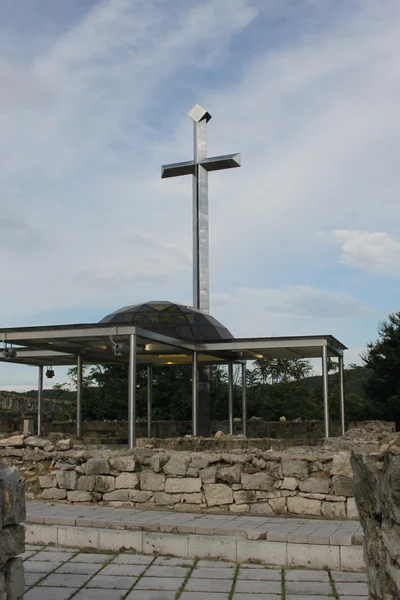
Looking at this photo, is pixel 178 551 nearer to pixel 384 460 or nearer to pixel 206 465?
pixel 206 465

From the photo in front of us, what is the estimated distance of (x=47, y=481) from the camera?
33.2 feet

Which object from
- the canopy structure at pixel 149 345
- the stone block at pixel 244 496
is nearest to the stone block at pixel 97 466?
the stone block at pixel 244 496

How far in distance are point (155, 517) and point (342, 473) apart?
2491 millimetres

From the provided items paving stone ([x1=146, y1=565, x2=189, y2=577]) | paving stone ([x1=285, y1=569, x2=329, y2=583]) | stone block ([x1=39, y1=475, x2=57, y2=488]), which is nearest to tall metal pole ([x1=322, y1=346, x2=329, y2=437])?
stone block ([x1=39, y1=475, x2=57, y2=488])

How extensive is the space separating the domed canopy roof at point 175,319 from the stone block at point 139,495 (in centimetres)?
1045

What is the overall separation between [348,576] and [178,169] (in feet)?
67.5

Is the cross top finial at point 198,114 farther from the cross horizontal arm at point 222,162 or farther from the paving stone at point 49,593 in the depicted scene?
the paving stone at point 49,593

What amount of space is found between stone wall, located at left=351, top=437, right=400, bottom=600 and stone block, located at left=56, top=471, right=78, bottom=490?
21.8ft

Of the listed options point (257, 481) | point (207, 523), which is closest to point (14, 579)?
point (207, 523)

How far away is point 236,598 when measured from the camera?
215 inches

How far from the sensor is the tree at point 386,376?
93.2 ft

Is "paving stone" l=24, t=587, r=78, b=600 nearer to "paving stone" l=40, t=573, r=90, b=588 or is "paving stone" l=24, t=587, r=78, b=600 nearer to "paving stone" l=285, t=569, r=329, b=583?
"paving stone" l=40, t=573, r=90, b=588

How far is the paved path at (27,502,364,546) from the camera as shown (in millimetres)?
6895

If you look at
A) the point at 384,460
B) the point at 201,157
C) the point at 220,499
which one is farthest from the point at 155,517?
the point at 201,157
